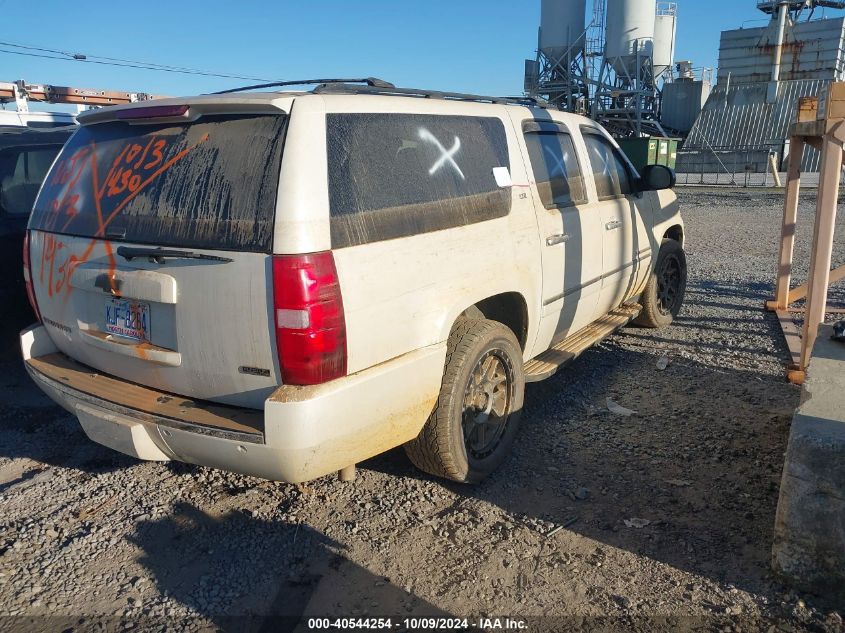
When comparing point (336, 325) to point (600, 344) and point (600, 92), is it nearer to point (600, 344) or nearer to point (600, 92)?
point (600, 344)

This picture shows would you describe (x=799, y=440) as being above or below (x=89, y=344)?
below

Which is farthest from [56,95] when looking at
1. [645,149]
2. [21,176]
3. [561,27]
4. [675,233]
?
[561,27]

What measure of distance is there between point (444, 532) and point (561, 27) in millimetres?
42959

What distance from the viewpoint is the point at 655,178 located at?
18.2 ft

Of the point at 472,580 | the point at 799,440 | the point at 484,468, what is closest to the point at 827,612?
the point at 799,440

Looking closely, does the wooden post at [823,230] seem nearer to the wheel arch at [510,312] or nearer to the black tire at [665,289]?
the black tire at [665,289]

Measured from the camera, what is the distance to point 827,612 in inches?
106

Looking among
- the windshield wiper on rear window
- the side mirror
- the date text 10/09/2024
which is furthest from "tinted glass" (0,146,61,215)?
the side mirror

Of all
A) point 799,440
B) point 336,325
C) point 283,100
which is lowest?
point 799,440

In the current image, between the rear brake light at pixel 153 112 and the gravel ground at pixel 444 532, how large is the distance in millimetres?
1961

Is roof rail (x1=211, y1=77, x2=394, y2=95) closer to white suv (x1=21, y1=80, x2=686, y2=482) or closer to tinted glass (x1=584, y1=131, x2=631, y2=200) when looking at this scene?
white suv (x1=21, y1=80, x2=686, y2=482)

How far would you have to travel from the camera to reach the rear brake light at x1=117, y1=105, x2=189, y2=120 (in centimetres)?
299

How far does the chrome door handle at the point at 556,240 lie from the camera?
163 inches

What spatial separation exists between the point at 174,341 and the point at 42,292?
43.0 inches
